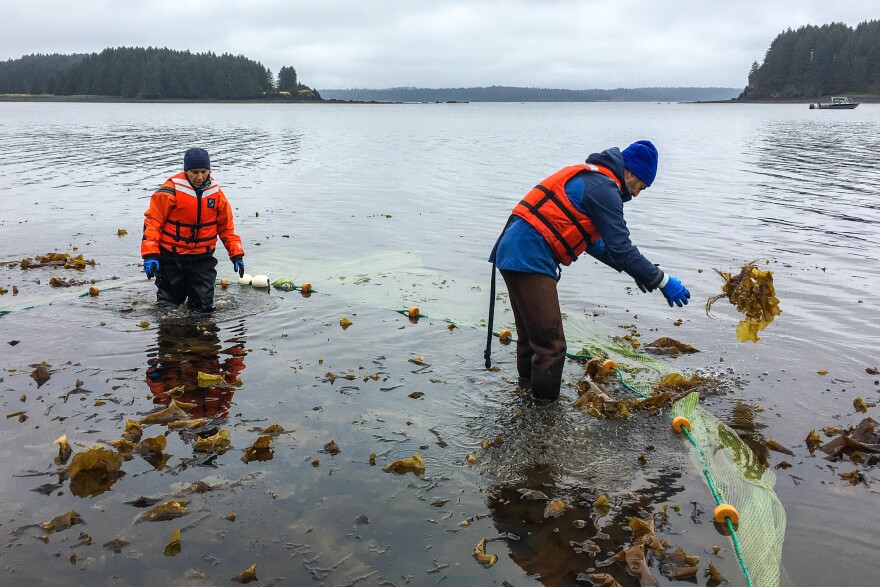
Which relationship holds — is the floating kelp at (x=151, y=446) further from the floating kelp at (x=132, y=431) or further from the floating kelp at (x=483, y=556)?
the floating kelp at (x=483, y=556)

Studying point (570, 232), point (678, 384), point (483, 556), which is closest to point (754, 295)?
point (678, 384)

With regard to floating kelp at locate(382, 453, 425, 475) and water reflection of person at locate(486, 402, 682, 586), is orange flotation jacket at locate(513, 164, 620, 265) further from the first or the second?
floating kelp at locate(382, 453, 425, 475)

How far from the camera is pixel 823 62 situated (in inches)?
6058

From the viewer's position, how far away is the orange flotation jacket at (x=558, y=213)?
239 inches

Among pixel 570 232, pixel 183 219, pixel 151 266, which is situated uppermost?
pixel 570 232

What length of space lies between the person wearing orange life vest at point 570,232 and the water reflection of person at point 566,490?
87cm

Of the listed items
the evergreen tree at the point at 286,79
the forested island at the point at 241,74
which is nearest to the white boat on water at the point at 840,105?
the forested island at the point at 241,74

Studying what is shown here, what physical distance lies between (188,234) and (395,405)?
423cm

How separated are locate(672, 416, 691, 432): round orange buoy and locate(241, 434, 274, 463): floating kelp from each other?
3716 mm

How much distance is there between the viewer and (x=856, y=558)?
4805 mm

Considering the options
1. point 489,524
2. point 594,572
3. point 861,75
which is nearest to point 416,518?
point 489,524

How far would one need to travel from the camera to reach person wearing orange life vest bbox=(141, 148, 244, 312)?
8.96 metres

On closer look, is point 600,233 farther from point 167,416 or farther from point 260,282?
point 260,282

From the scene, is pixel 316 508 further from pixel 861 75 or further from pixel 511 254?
pixel 861 75
